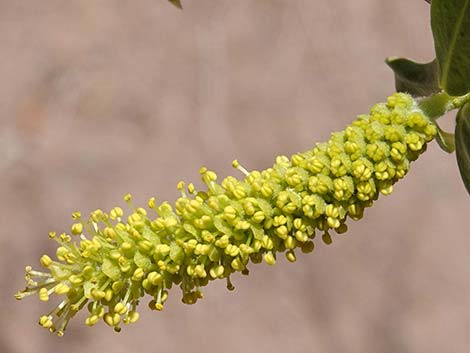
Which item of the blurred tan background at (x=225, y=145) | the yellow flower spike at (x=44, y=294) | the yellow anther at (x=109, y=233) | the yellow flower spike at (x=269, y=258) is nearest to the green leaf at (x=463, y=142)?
the yellow flower spike at (x=269, y=258)

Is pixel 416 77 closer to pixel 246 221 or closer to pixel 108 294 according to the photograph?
pixel 246 221

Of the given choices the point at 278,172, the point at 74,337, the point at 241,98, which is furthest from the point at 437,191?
the point at 278,172

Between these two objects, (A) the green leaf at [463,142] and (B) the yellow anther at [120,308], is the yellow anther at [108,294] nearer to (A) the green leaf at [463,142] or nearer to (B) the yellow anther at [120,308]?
(B) the yellow anther at [120,308]

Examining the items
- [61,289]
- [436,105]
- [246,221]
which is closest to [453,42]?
[436,105]

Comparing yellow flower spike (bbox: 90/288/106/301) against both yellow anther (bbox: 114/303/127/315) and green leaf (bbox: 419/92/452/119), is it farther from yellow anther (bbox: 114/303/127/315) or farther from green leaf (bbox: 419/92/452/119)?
green leaf (bbox: 419/92/452/119)

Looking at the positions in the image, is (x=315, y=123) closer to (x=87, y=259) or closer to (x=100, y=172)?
(x=100, y=172)

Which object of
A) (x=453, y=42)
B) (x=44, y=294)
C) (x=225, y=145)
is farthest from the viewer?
(x=225, y=145)
